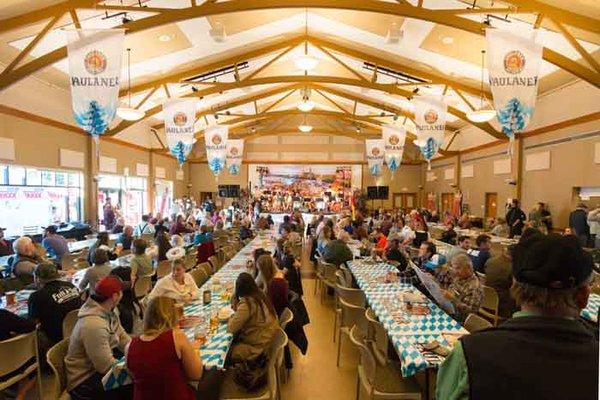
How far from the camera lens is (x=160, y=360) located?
2.21 metres

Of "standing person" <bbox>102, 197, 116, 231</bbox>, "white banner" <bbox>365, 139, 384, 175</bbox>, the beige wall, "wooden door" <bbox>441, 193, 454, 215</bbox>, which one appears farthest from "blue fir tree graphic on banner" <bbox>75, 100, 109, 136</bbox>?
"wooden door" <bbox>441, 193, 454, 215</bbox>

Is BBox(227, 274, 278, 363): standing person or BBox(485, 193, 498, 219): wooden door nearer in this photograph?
BBox(227, 274, 278, 363): standing person

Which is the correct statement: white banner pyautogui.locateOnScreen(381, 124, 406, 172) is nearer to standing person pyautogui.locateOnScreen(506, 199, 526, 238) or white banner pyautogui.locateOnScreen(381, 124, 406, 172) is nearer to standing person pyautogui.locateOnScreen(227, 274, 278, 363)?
standing person pyautogui.locateOnScreen(506, 199, 526, 238)

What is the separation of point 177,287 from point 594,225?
342 inches

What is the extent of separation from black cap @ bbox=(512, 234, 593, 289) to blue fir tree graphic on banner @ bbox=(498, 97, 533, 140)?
577cm

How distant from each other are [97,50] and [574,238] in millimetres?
6207

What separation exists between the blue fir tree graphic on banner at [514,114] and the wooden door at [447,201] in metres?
11.9

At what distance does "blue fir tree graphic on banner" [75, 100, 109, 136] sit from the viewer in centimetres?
588

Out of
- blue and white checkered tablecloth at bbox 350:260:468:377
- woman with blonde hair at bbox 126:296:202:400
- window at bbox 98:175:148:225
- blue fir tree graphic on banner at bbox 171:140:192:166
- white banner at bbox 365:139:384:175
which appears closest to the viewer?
woman with blonde hair at bbox 126:296:202:400

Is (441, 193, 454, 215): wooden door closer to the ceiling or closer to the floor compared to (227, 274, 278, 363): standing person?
closer to the ceiling

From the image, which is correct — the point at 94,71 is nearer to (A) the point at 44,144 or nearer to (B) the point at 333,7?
(B) the point at 333,7

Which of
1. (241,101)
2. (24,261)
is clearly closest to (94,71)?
(24,261)

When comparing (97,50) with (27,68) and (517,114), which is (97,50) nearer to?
(27,68)

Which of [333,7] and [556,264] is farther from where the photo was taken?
[333,7]
